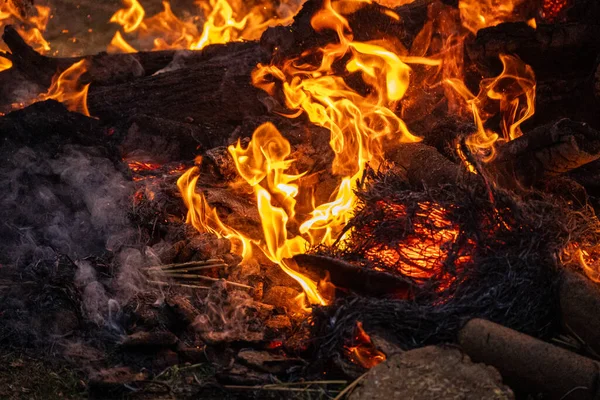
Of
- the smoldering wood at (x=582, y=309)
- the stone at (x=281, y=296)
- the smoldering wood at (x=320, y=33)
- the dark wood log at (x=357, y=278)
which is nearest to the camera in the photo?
the smoldering wood at (x=582, y=309)

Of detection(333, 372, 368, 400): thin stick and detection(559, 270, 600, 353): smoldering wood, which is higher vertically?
detection(559, 270, 600, 353): smoldering wood

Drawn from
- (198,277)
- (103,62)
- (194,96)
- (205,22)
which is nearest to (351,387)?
(198,277)

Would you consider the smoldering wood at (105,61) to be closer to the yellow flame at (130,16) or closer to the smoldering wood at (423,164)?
the smoldering wood at (423,164)

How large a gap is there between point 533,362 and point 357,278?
128 cm

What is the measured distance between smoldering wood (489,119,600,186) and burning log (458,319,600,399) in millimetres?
1816

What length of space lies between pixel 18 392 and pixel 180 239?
1.93m

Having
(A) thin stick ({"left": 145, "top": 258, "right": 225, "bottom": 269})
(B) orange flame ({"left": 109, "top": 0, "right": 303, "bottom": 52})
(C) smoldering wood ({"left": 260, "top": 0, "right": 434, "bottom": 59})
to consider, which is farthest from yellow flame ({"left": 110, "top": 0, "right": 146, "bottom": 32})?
(A) thin stick ({"left": 145, "top": 258, "right": 225, "bottom": 269})

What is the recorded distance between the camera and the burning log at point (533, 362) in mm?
3270

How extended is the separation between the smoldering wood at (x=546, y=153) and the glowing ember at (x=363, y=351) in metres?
1.93

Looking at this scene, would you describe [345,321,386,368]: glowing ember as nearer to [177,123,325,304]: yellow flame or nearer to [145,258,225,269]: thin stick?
[177,123,325,304]: yellow flame

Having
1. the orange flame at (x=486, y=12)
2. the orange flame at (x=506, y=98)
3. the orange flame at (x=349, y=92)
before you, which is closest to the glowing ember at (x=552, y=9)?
the orange flame at (x=486, y=12)

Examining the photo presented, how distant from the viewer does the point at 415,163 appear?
552 cm

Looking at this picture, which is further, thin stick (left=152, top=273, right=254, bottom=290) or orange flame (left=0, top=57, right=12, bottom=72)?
orange flame (left=0, top=57, right=12, bottom=72)

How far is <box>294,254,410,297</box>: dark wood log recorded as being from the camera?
4.19 m
